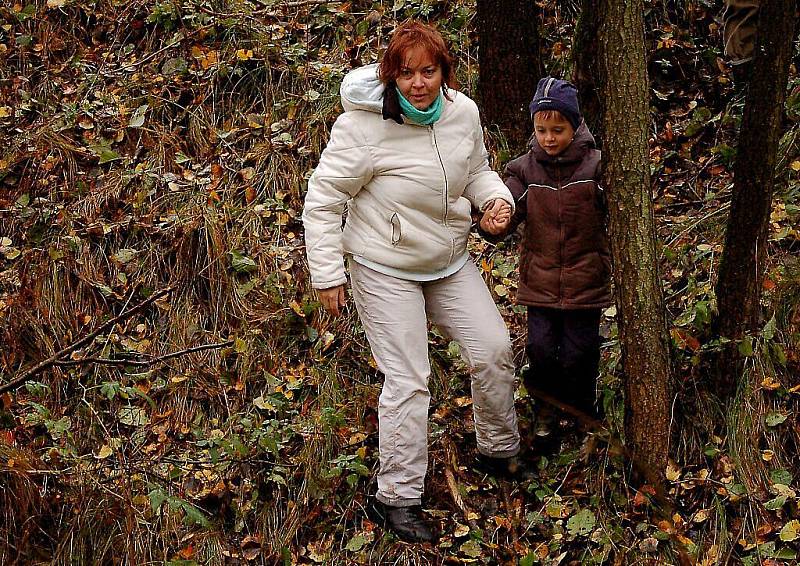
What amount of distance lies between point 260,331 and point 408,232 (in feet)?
6.02

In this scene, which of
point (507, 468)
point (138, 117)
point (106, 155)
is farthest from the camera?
point (138, 117)

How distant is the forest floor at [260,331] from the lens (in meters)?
3.91

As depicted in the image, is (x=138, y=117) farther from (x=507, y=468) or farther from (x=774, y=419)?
(x=774, y=419)

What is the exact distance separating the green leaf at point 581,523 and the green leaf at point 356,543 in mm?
888

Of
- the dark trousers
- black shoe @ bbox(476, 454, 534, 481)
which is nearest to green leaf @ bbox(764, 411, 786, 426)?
the dark trousers

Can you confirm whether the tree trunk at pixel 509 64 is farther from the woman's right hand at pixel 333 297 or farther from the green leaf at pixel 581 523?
the green leaf at pixel 581 523

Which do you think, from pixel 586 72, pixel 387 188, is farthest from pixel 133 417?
pixel 586 72

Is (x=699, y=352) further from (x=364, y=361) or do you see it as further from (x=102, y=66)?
(x=102, y=66)

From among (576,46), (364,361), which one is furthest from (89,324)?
(576,46)

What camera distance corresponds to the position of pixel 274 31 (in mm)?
6949

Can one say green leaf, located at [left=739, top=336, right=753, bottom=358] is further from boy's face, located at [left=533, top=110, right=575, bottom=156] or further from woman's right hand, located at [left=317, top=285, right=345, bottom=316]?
woman's right hand, located at [left=317, top=285, right=345, bottom=316]

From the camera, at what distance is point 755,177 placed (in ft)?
11.6

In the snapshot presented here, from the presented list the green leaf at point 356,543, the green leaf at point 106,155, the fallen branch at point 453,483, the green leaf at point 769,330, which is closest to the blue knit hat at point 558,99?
the green leaf at point 769,330

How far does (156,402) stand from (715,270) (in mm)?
3088
